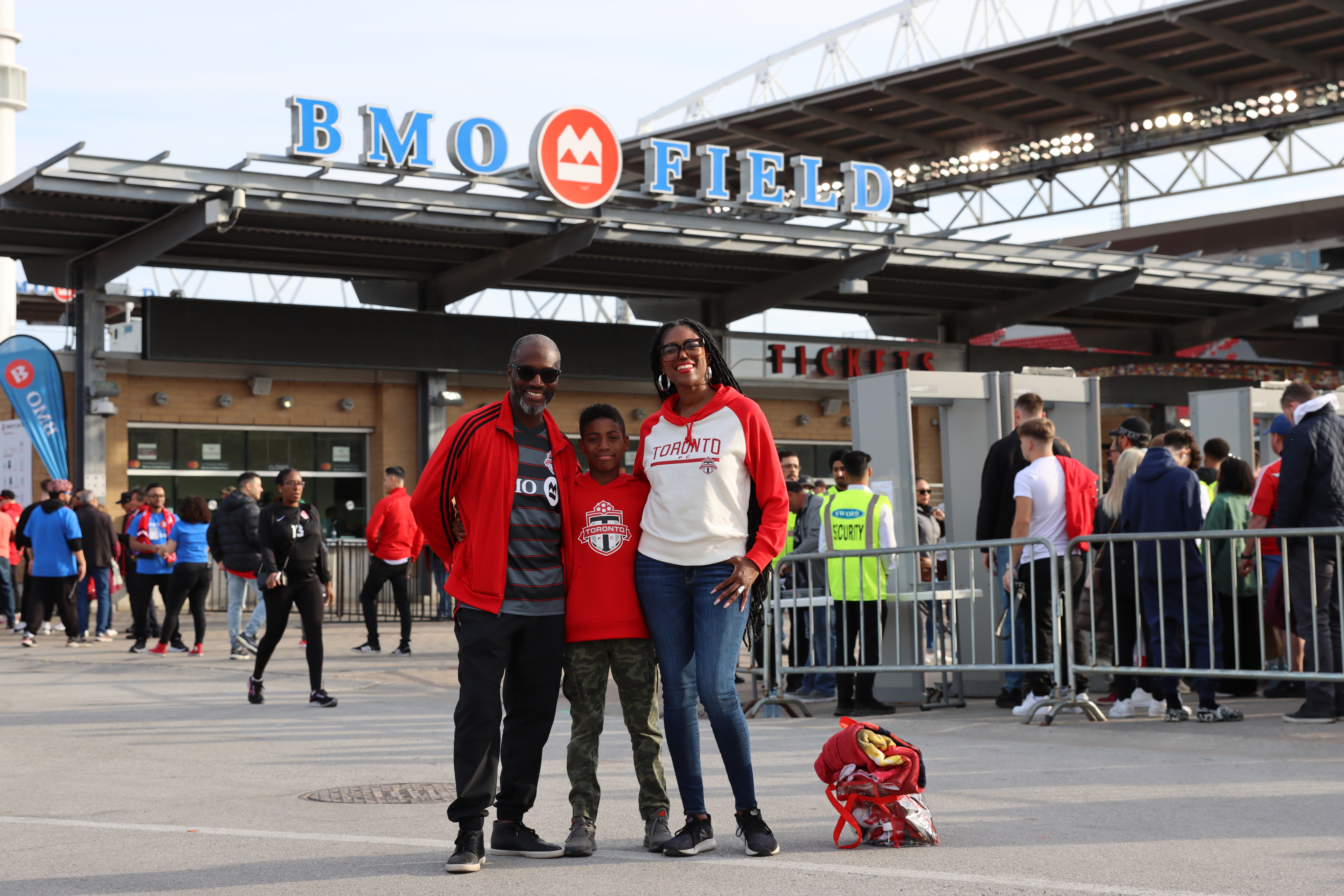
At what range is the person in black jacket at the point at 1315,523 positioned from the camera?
8.76m

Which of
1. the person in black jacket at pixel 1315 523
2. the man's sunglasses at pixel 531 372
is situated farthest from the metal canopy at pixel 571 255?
the man's sunglasses at pixel 531 372

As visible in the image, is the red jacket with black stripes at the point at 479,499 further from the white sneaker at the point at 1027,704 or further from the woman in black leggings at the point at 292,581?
the woman in black leggings at the point at 292,581

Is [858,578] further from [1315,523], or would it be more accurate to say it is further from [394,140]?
[394,140]

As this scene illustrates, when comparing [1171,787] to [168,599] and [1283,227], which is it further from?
[1283,227]

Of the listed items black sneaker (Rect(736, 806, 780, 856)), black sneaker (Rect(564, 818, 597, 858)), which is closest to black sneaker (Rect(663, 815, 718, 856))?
black sneaker (Rect(736, 806, 780, 856))

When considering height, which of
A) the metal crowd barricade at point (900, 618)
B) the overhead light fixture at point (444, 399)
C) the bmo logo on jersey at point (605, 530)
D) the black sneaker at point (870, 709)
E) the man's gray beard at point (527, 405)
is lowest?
the black sneaker at point (870, 709)

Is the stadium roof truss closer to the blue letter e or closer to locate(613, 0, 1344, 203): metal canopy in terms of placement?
locate(613, 0, 1344, 203): metal canopy

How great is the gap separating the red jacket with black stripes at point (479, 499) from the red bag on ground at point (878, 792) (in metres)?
1.29

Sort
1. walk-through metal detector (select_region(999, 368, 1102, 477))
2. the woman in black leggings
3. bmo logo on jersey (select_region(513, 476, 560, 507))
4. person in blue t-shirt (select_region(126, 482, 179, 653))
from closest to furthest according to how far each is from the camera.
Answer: bmo logo on jersey (select_region(513, 476, 560, 507))
the woman in black leggings
walk-through metal detector (select_region(999, 368, 1102, 477))
person in blue t-shirt (select_region(126, 482, 179, 653))

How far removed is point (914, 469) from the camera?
11.1 meters

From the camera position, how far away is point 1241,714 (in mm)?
9234

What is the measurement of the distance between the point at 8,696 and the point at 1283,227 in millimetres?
33068

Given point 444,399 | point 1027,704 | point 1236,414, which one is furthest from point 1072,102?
point 1027,704

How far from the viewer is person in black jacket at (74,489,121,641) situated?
16.9 meters
